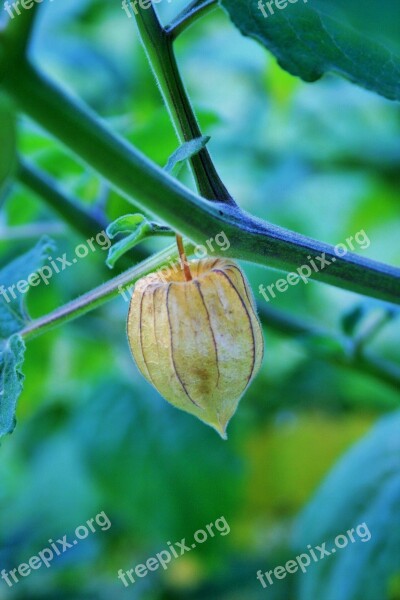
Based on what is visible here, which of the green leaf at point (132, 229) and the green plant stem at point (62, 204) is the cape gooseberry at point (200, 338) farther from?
the green plant stem at point (62, 204)

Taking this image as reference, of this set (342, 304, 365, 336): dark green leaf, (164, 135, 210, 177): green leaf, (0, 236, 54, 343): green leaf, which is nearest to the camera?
(164, 135, 210, 177): green leaf

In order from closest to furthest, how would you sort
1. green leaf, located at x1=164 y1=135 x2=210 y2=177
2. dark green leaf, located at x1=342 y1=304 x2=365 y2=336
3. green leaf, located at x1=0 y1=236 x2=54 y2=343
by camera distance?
green leaf, located at x1=164 y1=135 x2=210 y2=177, green leaf, located at x1=0 y1=236 x2=54 y2=343, dark green leaf, located at x1=342 y1=304 x2=365 y2=336

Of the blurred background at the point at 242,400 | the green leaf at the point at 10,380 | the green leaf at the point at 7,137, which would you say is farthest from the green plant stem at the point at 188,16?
the blurred background at the point at 242,400

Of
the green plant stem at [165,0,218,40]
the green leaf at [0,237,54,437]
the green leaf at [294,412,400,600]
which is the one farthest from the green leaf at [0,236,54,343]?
the green leaf at [294,412,400,600]

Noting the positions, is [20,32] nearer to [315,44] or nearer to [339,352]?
[315,44]

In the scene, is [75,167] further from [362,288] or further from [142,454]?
[362,288]

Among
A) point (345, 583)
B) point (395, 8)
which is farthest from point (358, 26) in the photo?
point (345, 583)

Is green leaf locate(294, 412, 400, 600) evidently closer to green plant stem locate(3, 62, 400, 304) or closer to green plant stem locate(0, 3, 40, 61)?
green plant stem locate(3, 62, 400, 304)
